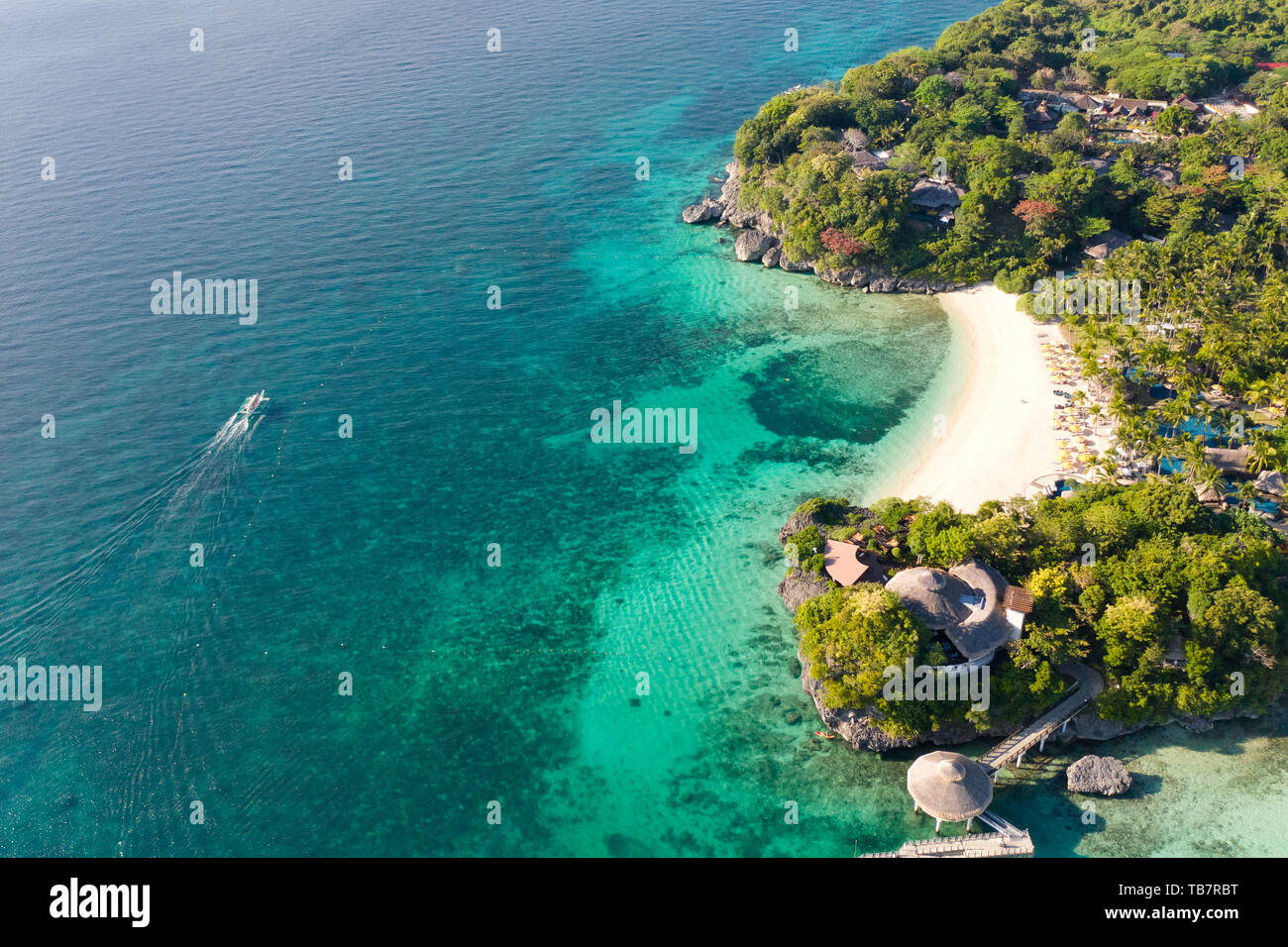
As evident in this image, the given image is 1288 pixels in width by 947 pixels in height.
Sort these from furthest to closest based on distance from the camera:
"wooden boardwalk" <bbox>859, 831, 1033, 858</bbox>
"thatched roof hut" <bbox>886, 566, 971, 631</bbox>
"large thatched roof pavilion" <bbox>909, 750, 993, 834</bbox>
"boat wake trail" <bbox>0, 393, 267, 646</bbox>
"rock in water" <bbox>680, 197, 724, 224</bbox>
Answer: "rock in water" <bbox>680, 197, 724, 224</bbox>, "boat wake trail" <bbox>0, 393, 267, 646</bbox>, "thatched roof hut" <bbox>886, 566, 971, 631</bbox>, "large thatched roof pavilion" <bbox>909, 750, 993, 834</bbox>, "wooden boardwalk" <bbox>859, 831, 1033, 858</bbox>

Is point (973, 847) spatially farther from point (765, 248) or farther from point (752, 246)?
point (752, 246)

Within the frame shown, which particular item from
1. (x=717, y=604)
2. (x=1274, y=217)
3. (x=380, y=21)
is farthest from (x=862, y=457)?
(x=380, y=21)

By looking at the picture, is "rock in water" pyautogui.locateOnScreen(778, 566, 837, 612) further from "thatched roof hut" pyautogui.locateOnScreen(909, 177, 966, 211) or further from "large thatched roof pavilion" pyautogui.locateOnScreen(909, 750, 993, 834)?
"thatched roof hut" pyautogui.locateOnScreen(909, 177, 966, 211)

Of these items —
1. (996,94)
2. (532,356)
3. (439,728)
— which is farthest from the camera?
(996,94)

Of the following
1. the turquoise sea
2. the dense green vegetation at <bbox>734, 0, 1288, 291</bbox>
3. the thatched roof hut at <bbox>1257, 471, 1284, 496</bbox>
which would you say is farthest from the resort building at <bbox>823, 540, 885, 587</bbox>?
the dense green vegetation at <bbox>734, 0, 1288, 291</bbox>
